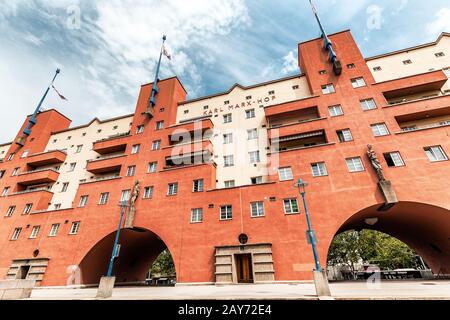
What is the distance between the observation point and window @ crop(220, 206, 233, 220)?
82.4 ft

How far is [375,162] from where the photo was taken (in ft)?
75.3

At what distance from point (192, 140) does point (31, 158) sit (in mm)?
31235

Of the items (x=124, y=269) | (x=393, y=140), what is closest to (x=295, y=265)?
(x=393, y=140)

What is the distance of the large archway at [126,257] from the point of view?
28.3 meters

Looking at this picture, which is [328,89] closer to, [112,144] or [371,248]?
[112,144]

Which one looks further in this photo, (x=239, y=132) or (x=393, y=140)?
(x=239, y=132)

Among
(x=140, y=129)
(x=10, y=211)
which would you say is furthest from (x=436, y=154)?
(x=10, y=211)

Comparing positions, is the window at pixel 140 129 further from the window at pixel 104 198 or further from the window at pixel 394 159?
the window at pixel 394 159

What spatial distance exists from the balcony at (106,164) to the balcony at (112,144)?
236 cm

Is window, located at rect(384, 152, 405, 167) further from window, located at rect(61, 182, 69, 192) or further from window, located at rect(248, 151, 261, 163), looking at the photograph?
window, located at rect(61, 182, 69, 192)

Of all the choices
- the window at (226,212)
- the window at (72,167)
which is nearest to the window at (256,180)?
the window at (226,212)

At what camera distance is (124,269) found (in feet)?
116

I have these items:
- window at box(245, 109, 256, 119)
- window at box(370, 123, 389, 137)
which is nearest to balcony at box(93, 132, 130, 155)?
window at box(245, 109, 256, 119)
